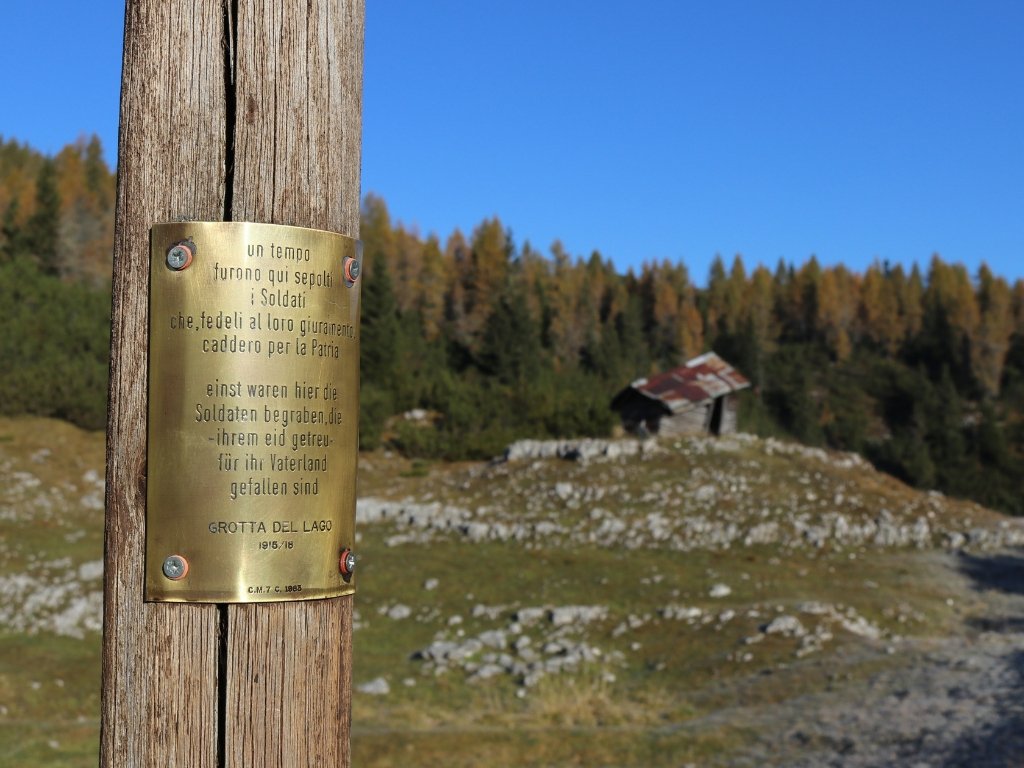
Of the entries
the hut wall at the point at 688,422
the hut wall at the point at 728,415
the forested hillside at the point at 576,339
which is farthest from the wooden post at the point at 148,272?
the forested hillside at the point at 576,339

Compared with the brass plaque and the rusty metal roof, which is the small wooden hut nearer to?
the rusty metal roof

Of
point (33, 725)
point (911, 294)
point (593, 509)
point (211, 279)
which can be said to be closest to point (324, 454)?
point (211, 279)

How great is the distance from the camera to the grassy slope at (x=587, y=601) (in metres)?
9.64

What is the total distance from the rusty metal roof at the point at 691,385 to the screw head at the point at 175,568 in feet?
80.3

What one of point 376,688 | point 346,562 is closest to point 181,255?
point 346,562

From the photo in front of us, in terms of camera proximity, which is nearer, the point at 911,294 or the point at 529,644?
the point at 529,644

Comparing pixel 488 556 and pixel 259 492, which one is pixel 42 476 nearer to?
pixel 488 556

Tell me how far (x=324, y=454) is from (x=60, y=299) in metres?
44.6

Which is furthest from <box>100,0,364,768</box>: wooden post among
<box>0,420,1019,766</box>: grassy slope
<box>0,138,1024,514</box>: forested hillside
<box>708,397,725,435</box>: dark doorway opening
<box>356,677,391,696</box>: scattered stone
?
<box>0,138,1024,514</box>: forested hillside

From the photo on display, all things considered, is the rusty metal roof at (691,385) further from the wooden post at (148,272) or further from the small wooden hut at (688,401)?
the wooden post at (148,272)

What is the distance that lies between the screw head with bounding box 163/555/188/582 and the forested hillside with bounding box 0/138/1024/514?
30827 mm

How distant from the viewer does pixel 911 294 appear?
9738 centimetres

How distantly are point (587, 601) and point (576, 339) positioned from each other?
64.4 metres

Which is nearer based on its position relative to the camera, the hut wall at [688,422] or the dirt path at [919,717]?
the dirt path at [919,717]
